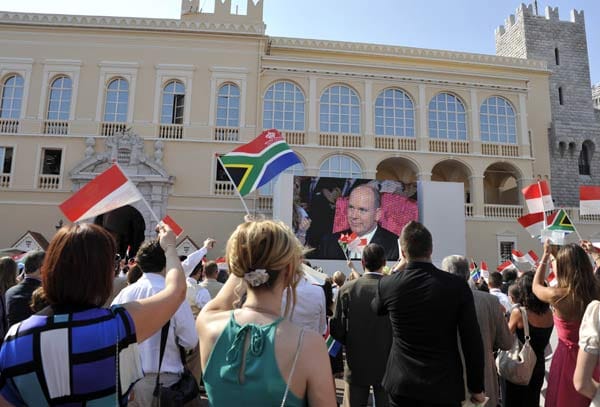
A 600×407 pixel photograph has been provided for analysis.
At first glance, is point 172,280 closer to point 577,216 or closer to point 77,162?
point 77,162

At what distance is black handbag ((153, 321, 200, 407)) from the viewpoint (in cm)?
294

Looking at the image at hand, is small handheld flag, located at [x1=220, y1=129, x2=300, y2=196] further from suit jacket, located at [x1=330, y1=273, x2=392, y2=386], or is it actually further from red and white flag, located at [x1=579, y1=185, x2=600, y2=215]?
red and white flag, located at [x1=579, y1=185, x2=600, y2=215]

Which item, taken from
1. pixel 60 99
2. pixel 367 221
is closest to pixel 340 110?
pixel 367 221

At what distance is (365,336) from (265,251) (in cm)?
256

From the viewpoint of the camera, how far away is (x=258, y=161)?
734 centimetres

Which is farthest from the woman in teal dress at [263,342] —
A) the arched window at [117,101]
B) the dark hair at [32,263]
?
the arched window at [117,101]

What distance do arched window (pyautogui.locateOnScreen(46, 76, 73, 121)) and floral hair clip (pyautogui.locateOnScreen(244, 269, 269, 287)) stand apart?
2364 centimetres

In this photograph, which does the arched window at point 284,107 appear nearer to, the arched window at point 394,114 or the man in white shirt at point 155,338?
the arched window at point 394,114

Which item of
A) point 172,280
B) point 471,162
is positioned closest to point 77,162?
point 471,162

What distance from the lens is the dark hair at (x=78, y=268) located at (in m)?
1.71

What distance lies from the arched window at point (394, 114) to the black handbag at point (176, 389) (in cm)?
2120

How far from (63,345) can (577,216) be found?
27.6 meters

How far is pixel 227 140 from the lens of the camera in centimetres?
2212

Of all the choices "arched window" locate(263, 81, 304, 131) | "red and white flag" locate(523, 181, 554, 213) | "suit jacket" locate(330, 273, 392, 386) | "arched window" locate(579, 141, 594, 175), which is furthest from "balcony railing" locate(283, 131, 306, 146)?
"suit jacket" locate(330, 273, 392, 386)
